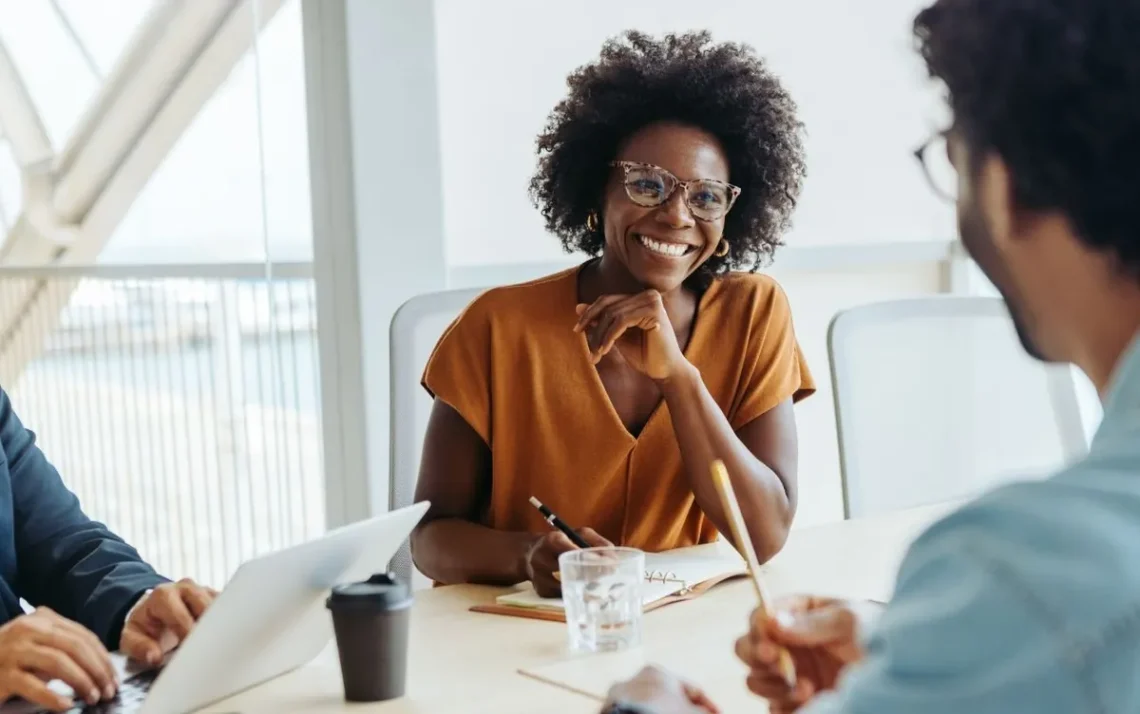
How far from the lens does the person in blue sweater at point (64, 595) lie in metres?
1.20

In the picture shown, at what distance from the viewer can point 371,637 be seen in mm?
1181

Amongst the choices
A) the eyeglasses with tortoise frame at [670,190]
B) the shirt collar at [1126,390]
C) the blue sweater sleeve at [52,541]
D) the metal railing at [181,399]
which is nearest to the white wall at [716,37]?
the metal railing at [181,399]

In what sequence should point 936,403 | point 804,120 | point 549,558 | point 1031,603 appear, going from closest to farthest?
point 1031,603 < point 549,558 < point 936,403 < point 804,120

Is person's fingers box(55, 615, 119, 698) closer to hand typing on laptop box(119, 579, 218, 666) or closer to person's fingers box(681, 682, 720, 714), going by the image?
hand typing on laptop box(119, 579, 218, 666)

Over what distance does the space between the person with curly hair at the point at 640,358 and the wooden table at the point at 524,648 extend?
12 cm

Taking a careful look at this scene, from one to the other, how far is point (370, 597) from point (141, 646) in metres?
0.32

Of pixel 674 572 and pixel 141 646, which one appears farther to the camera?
pixel 674 572

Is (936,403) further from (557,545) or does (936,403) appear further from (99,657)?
(99,657)

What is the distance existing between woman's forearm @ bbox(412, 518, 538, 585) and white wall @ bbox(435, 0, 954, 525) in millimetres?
1062

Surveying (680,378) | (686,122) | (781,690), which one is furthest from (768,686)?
(686,122)

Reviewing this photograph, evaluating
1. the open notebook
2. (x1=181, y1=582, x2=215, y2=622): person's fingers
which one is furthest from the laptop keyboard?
the open notebook

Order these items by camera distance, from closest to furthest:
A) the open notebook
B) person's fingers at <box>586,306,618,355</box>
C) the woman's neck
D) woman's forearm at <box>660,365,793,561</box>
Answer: the open notebook, woman's forearm at <box>660,365,793,561</box>, person's fingers at <box>586,306,618,355</box>, the woman's neck

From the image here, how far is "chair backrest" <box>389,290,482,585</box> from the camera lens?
1953mm

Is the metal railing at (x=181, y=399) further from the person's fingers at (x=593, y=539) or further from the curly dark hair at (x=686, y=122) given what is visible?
the person's fingers at (x=593, y=539)
